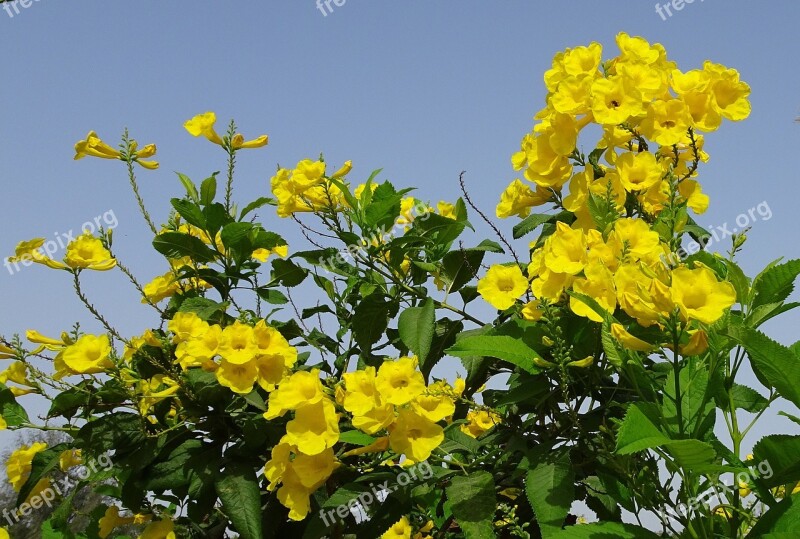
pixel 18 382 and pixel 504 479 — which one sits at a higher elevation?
pixel 18 382

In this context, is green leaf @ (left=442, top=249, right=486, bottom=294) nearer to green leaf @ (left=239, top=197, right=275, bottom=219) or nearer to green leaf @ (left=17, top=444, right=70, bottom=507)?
green leaf @ (left=239, top=197, right=275, bottom=219)

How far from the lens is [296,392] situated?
2.00 m

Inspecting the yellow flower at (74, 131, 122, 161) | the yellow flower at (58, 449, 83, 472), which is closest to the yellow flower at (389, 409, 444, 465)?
the yellow flower at (58, 449, 83, 472)

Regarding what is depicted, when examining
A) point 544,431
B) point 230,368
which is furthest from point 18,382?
point 544,431

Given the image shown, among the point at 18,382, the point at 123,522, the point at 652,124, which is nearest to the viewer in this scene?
the point at 652,124

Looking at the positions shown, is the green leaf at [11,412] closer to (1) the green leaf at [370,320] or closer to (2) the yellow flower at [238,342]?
(2) the yellow flower at [238,342]

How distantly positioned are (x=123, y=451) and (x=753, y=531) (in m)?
1.72

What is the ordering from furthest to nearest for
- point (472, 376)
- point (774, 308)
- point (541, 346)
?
point (472, 376) → point (541, 346) → point (774, 308)

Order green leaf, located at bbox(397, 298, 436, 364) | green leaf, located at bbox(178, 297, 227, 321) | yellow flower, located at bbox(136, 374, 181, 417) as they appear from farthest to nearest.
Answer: green leaf, located at bbox(178, 297, 227, 321) < yellow flower, located at bbox(136, 374, 181, 417) < green leaf, located at bbox(397, 298, 436, 364)

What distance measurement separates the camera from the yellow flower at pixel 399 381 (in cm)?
190

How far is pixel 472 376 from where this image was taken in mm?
2316

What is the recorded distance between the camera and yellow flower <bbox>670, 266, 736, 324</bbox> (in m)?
1.57

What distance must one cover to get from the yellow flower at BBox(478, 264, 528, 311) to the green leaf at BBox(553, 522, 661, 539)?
0.57m

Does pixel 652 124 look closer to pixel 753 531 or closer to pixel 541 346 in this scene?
pixel 541 346
